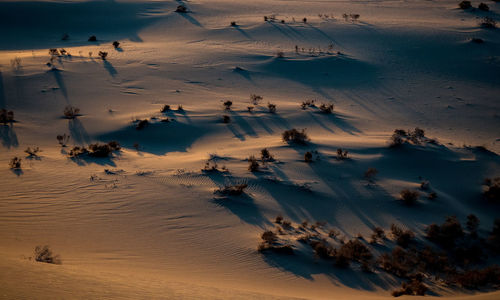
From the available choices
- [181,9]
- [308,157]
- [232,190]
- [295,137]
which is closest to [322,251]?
[232,190]

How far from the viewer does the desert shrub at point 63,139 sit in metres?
11.2

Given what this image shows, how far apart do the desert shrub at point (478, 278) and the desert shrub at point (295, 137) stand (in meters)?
5.77

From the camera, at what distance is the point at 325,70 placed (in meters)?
17.8

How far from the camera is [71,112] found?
13.0 m

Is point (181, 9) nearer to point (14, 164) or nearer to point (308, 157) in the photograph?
point (14, 164)

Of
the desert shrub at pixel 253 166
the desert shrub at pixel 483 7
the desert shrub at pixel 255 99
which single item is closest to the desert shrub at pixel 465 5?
the desert shrub at pixel 483 7

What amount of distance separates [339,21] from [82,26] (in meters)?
17.1

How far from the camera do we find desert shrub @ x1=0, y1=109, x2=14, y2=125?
482 inches

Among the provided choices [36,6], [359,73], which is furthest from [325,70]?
[36,6]

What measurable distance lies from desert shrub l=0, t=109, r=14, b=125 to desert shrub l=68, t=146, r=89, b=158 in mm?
3597

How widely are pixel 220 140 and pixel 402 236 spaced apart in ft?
21.1

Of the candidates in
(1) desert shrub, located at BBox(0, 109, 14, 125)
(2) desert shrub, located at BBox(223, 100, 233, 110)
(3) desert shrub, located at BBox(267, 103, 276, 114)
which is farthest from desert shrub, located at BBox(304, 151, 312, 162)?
(1) desert shrub, located at BBox(0, 109, 14, 125)

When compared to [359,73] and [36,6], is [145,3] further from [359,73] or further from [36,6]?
[359,73]

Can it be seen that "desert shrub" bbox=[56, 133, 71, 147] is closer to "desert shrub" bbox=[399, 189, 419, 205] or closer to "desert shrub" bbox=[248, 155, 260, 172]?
"desert shrub" bbox=[248, 155, 260, 172]
